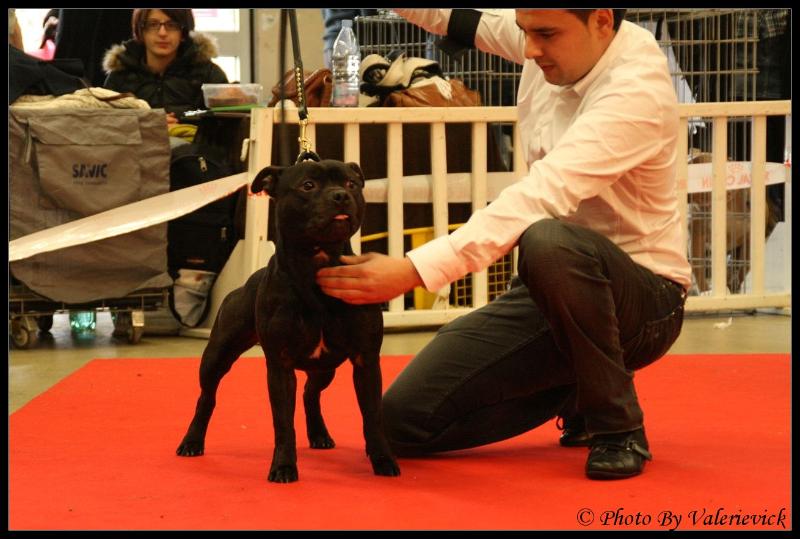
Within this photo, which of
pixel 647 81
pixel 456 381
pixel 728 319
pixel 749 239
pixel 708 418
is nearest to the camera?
pixel 647 81

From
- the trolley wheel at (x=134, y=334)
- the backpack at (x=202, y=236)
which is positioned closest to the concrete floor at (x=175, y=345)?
the trolley wheel at (x=134, y=334)

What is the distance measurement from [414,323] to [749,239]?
1.91 m

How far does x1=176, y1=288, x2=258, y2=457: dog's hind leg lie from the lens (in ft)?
8.25

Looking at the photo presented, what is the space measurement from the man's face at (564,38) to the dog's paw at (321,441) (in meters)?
0.96

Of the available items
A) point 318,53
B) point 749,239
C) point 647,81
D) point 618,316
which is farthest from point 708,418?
point 318,53

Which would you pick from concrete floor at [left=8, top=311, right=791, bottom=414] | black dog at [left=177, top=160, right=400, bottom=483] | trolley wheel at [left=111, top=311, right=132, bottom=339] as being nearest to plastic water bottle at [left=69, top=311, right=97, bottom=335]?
concrete floor at [left=8, top=311, right=791, bottom=414]

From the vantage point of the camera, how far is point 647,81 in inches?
94.6

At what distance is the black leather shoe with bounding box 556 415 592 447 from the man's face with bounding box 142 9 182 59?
3275mm

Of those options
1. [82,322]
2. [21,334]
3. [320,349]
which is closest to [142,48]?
[82,322]

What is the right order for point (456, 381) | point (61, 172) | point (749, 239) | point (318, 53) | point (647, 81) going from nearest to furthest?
point (647, 81), point (456, 381), point (61, 172), point (749, 239), point (318, 53)

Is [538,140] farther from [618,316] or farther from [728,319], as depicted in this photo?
[728,319]

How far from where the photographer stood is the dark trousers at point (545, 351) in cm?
229

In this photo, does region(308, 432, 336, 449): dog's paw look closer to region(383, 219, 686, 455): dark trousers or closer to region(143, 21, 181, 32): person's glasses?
region(383, 219, 686, 455): dark trousers

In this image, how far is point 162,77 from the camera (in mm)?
5406
